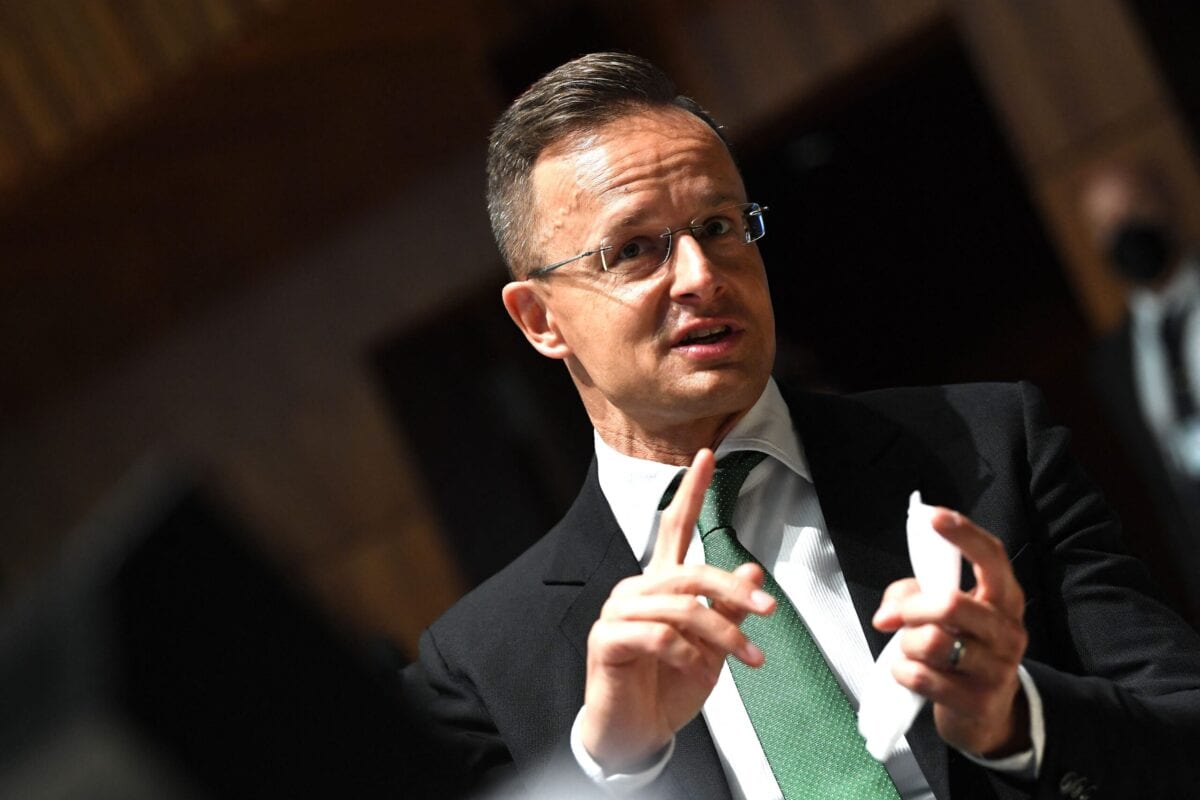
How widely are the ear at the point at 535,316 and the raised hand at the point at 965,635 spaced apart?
894mm

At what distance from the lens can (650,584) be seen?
1.52 m

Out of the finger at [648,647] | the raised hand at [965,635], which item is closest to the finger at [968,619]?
the raised hand at [965,635]

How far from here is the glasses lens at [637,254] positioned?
1991 mm

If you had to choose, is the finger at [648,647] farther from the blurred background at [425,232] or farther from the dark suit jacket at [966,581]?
the blurred background at [425,232]

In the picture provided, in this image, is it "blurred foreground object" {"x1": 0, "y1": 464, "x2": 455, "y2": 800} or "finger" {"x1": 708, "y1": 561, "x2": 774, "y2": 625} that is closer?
"blurred foreground object" {"x1": 0, "y1": 464, "x2": 455, "y2": 800}

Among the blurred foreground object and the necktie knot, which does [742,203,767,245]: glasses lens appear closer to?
the necktie knot

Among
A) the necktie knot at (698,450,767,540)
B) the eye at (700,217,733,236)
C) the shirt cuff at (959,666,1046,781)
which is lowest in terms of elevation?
the shirt cuff at (959,666,1046,781)

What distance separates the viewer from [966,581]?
1890 mm

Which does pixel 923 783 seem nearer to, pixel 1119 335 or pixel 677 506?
pixel 677 506

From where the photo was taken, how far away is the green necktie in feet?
5.80

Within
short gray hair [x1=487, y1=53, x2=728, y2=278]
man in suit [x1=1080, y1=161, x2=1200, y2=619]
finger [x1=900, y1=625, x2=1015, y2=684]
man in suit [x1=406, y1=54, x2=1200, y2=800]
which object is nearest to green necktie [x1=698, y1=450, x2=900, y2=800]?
man in suit [x1=406, y1=54, x2=1200, y2=800]

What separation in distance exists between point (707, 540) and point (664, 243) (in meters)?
0.39

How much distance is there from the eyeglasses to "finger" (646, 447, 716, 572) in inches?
17.9

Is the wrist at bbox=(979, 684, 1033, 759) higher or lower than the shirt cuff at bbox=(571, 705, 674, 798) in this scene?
lower
